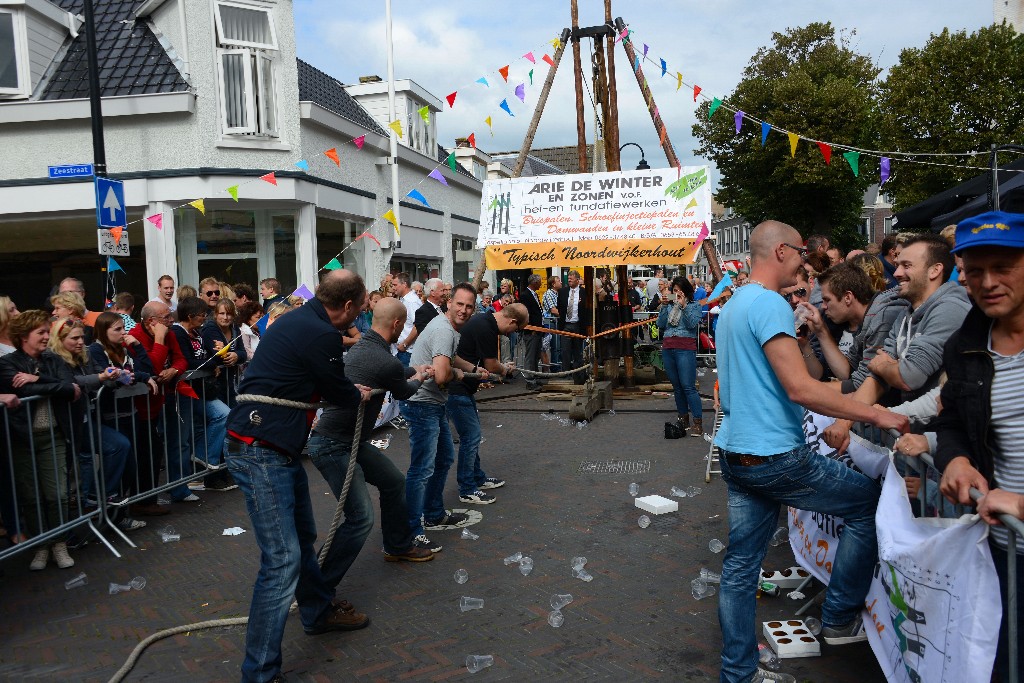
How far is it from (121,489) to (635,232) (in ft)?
25.8

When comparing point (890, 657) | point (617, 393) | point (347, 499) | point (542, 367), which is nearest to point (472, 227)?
point (542, 367)

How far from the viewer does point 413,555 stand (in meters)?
5.41

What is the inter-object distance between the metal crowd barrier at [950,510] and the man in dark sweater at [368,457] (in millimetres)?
2716

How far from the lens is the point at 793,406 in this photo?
3.32 metres

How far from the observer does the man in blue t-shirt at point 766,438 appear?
126 inches

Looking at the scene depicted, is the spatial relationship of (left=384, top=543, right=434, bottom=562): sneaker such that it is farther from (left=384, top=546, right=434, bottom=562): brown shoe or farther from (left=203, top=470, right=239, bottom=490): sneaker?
(left=203, top=470, right=239, bottom=490): sneaker

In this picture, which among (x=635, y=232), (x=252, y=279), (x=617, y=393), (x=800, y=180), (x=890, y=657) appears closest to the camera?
(x=890, y=657)

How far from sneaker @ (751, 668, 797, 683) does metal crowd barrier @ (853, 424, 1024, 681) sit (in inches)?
39.9

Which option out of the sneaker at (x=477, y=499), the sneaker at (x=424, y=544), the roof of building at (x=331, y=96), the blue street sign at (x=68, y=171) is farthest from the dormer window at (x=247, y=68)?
the sneaker at (x=424, y=544)

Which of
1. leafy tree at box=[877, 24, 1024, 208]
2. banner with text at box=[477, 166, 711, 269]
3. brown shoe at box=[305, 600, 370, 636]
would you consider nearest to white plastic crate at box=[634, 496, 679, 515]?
brown shoe at box=[305, 600, 370, 636]

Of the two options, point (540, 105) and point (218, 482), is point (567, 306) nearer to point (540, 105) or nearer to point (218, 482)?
point (540, 105)

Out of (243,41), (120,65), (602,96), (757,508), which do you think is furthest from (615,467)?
(120,65)

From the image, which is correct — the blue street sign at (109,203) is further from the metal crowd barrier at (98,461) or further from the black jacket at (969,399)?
the black jacket at (969,399)

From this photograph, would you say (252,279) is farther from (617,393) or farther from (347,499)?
(347,499)
